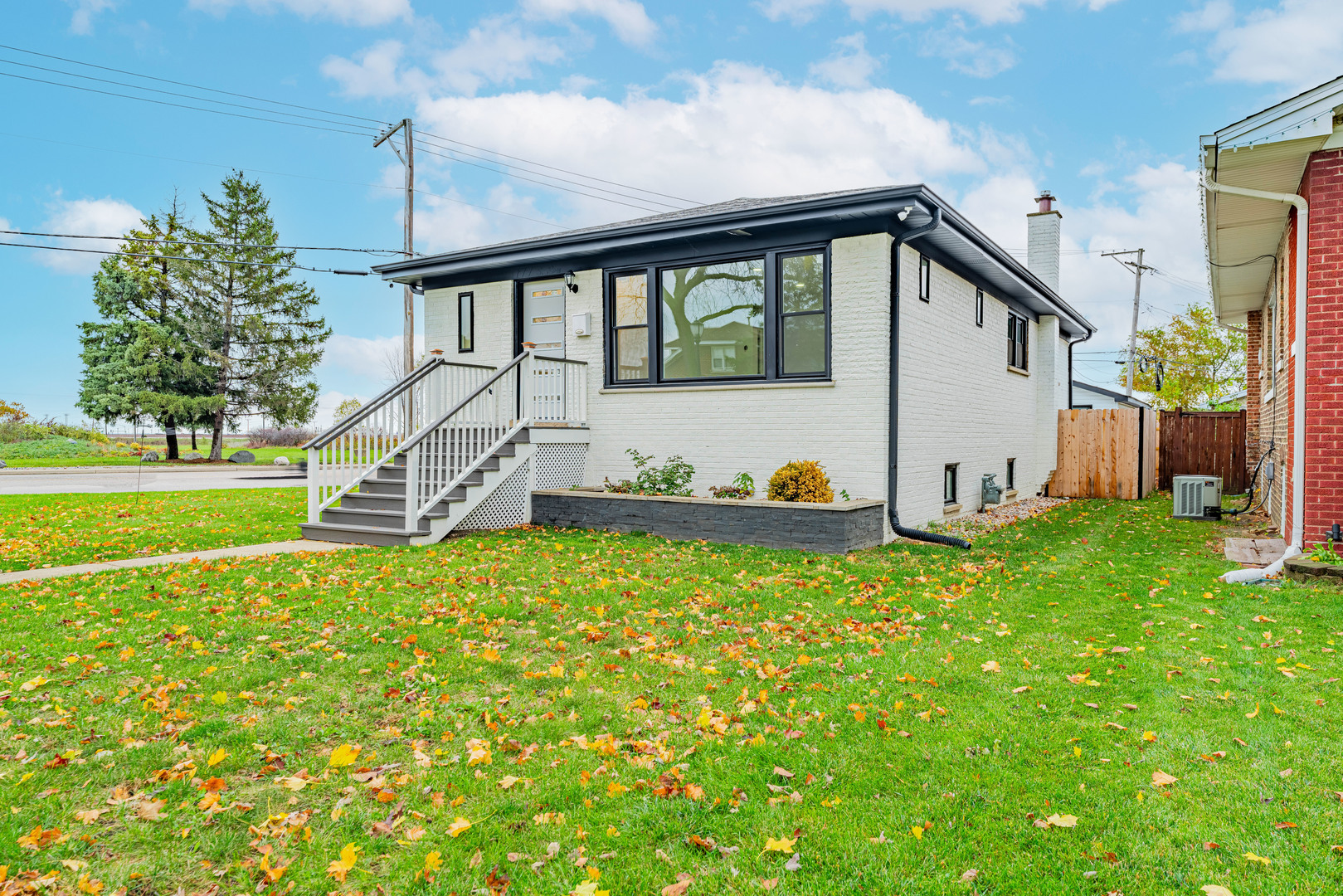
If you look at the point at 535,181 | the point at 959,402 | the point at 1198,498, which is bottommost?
the point at 1198,498

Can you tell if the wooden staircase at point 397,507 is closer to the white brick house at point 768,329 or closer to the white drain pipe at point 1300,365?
the white brick house at point 768,329

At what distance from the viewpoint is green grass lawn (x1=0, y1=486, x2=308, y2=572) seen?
822 centimetres

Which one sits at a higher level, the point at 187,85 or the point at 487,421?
the point at 187,85

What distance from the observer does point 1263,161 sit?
23.6 ft

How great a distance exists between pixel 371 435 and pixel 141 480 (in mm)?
13888

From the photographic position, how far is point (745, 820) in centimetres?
269

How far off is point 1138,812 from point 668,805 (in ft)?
5.49

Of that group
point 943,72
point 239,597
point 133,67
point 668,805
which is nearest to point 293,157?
point 133,67

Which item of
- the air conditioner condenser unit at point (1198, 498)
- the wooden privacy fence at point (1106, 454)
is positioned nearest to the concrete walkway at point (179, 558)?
the air conditioner condenser unit at point (1198, 498)

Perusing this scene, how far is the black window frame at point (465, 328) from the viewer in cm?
1242

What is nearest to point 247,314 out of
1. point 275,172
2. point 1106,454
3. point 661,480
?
point 275,172

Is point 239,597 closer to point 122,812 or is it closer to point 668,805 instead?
point 122,812

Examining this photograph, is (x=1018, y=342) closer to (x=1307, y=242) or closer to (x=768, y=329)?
(x=768, y=329)

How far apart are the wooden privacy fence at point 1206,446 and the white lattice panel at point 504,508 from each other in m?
14.2
